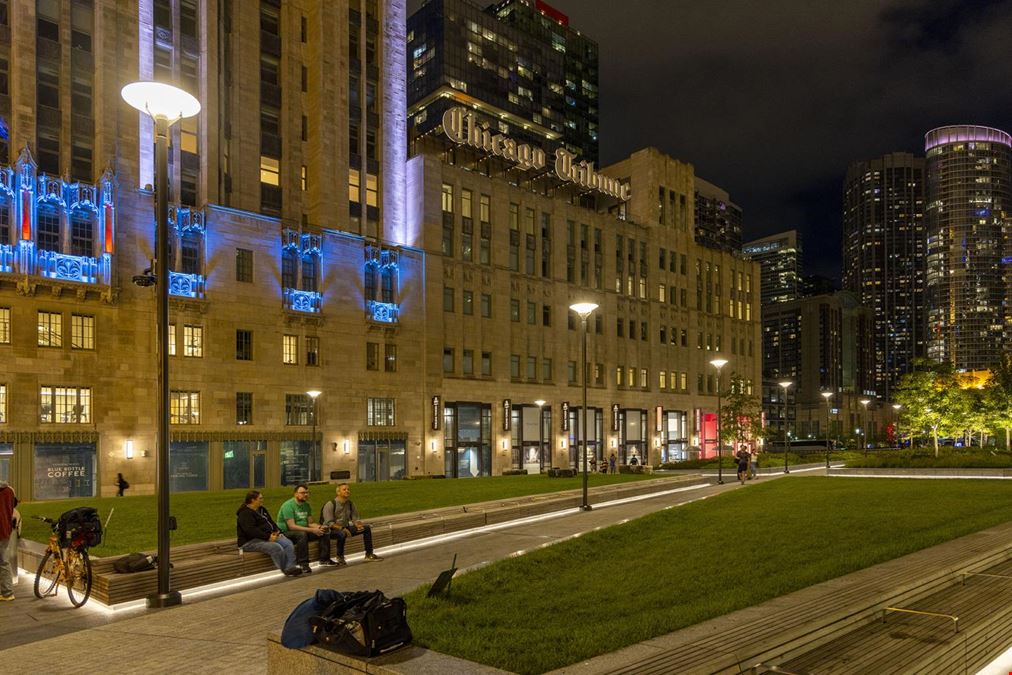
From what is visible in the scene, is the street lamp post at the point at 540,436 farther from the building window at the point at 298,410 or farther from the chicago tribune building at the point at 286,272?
the building window at the point at 298,410

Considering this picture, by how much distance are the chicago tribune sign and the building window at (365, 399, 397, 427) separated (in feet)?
76.0

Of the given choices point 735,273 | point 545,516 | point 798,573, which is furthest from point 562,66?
point 798,573

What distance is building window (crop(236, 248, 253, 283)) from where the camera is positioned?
4594 centimetres

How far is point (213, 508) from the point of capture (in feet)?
78.5

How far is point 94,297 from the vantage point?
3975cm

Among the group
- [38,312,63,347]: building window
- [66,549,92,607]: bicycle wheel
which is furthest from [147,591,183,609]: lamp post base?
[38,312,63,347]: building window

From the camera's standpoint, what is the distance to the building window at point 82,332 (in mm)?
39188

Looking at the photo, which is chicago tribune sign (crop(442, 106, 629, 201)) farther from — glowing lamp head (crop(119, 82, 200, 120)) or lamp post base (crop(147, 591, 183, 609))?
lamp post base (crop(147, 591, 183, 609))

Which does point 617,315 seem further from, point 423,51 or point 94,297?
point 423,51

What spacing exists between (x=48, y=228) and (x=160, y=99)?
32.4 metres

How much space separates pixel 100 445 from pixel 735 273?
73639 mm

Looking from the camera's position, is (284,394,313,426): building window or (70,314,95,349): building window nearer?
(70,314,95,349): building window

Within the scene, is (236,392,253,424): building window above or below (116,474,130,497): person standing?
above

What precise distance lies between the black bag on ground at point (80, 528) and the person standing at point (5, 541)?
98 cm
